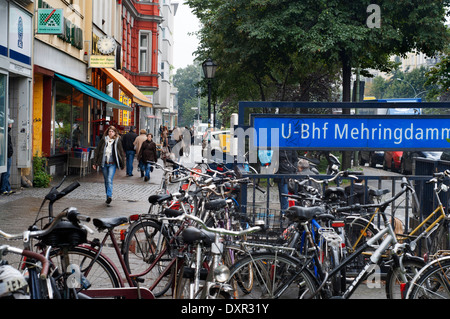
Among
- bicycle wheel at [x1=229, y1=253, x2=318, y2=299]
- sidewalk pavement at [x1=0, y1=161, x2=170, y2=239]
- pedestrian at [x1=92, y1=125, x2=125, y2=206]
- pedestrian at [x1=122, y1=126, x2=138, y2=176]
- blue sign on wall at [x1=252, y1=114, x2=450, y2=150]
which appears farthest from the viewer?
pedestrian at [x1=122, y1=126, x2=138, y2=176]

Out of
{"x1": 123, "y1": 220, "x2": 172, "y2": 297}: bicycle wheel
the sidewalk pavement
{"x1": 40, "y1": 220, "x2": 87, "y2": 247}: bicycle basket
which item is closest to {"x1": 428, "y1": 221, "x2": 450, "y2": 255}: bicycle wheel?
{"x1": 123, "y1": 220, "x2": 172, "y2": 297}: bicycle wheel

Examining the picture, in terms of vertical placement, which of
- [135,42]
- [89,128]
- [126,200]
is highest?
[135,42]

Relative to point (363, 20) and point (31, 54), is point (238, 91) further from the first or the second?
point (31, 54)

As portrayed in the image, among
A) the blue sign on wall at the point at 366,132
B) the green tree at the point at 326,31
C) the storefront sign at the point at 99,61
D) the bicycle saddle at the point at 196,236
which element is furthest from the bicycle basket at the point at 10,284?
the storefront sign at the point at 99,61

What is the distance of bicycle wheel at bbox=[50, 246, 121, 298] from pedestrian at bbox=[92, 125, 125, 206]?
29.1 feet

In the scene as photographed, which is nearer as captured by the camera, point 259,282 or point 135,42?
point 259,282

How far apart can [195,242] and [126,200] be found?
413 inches

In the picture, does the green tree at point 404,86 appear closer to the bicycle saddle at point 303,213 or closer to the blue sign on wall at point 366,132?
the blue sign on wall at point 366,132

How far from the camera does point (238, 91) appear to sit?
1155 inches

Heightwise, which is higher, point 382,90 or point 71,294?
point 382,90

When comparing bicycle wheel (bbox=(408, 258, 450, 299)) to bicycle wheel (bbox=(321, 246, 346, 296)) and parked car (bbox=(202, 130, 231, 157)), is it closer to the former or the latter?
bicycle wheel (bbox=(321, 246, 346, 296))

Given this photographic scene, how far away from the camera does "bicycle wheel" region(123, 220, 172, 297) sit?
5.69m
